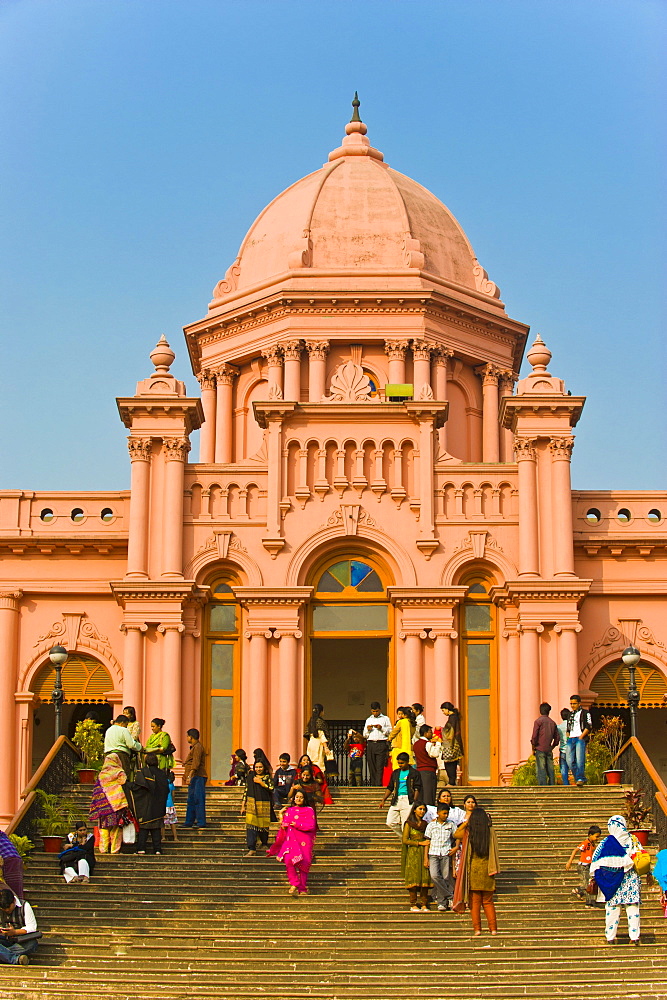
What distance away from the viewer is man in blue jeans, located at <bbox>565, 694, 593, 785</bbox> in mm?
30734

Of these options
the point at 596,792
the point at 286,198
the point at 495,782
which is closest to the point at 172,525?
the point at 495,782

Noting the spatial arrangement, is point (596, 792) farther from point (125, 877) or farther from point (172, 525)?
point (172, 525)

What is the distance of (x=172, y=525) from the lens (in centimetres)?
3688

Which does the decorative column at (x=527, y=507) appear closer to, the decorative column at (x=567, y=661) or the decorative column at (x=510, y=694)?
the decorative column at (x=510, y=694)

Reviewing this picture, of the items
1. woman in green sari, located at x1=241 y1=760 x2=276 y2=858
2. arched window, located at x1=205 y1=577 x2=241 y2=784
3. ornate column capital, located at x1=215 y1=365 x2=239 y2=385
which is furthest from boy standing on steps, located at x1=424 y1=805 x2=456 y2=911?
ornate column capital, located at x1=215 y1=365 x2=239 y2=385

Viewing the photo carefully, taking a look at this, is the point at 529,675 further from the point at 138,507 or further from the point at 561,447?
the point at 138,507

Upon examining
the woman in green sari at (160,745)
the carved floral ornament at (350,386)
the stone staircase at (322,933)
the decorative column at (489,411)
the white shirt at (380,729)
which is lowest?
the stone staircase at (322,933)

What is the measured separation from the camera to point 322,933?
23297mm

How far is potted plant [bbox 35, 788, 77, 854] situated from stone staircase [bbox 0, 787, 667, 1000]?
1.08 ft

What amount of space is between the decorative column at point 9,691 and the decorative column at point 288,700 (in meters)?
6.46

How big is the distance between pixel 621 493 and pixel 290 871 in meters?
16.8

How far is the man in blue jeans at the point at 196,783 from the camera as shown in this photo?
27.8 meters

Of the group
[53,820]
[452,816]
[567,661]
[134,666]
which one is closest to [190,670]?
[134,666]

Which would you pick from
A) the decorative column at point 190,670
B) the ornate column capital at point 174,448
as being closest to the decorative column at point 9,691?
the decorative column at point 190,670
